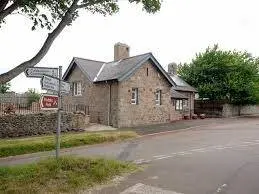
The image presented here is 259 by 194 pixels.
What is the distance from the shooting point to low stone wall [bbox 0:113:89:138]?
72.8 feet

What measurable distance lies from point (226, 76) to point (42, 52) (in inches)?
1424

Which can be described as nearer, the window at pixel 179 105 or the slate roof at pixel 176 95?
the slate roof at pixel 176 95

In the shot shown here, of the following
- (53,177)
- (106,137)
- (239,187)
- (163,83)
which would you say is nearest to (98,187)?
(53,177)

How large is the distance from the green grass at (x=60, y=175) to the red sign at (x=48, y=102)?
67.8 inches

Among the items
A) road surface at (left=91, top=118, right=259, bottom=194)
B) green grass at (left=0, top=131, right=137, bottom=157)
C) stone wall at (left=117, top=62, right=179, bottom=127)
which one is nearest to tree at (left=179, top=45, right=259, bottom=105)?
stone wall at (left=117, top=62, right=179, bottom=127)

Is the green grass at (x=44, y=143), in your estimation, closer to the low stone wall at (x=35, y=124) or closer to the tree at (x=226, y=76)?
the low stone wall at (x=35, y=124)

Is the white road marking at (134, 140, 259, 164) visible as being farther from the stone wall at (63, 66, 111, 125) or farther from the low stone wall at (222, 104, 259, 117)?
the low stone wall at (222, 104, 259, 117)

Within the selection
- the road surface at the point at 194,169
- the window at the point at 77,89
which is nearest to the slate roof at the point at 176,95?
the window at the point at 77,89

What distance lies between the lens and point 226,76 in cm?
4456

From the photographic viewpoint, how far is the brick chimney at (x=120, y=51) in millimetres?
35703

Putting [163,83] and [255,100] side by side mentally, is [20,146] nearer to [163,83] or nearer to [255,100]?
[163,83]

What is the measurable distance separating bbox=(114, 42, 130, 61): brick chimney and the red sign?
25.8 metres

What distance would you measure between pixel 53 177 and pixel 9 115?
1377 cm

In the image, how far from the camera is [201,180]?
10.3m
